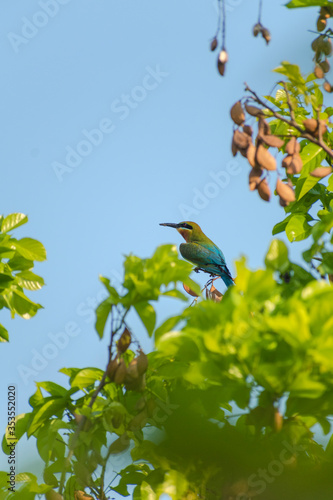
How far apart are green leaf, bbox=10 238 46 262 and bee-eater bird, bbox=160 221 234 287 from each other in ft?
11.8

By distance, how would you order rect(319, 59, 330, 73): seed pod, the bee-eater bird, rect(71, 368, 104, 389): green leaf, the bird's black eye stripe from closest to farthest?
1. rect(71, 368, 104, 389): green leaf
2. rect(319, 59, 330, 73): seed pod
3. the bee-eater bird
4. the bird's black eye stripe

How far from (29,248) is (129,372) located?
1.12 metres

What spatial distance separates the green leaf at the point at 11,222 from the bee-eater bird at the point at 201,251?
370cm

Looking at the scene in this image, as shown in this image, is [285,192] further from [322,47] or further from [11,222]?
[11,222]

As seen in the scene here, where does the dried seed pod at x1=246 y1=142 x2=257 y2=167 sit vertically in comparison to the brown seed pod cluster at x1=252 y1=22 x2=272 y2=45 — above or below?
below

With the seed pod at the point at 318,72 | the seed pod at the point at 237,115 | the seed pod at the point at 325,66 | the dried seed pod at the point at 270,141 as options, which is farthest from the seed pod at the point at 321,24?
the dried seed pod at the point at 270,141

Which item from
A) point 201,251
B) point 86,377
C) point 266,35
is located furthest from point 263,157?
point 201,251

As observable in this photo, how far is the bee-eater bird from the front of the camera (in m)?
7.32

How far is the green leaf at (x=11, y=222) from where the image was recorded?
3334 millimetres

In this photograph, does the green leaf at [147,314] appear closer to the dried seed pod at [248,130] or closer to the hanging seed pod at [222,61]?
the dried seed pod at [248,130]

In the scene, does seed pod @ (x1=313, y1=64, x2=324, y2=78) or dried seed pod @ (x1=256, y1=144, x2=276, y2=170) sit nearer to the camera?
dried seed pod @ (x1=256, y1=144, x2=276, y2=170)

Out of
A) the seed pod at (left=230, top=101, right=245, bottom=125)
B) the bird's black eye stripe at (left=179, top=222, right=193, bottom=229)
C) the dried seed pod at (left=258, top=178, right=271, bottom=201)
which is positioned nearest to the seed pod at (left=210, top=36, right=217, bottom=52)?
the seed pod at (left=230, top=101, right=245, bottom=125)

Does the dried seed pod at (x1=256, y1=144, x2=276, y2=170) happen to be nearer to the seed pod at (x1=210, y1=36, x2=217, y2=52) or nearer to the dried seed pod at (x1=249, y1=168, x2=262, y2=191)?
the dried seed pod at (x1=249, y1=168, x2=262, y2=191)

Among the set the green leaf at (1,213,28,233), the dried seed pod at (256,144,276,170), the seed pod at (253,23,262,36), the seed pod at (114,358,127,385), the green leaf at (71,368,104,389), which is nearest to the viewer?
the seed pod at (114,358,127,385)
